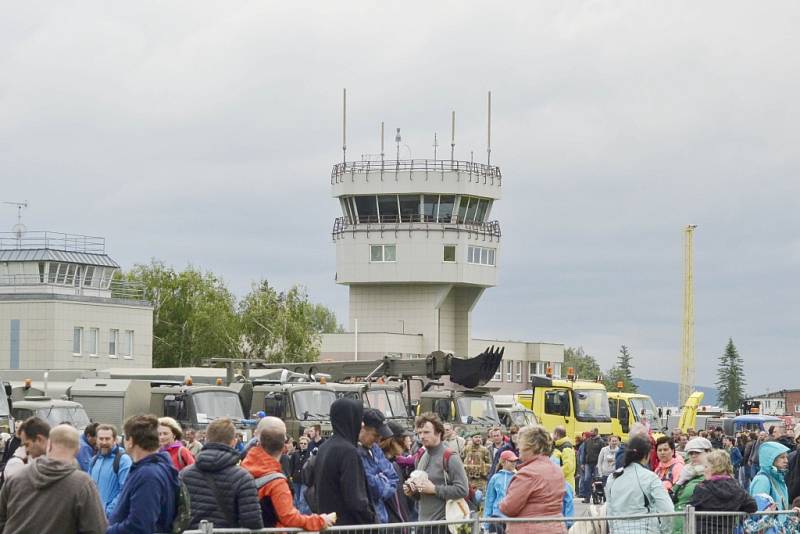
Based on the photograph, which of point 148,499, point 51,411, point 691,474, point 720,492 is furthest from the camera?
point 51,411

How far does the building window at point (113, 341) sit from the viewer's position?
74.3 m

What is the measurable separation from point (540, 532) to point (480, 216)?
83929 mm

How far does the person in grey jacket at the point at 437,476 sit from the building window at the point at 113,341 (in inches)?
2430

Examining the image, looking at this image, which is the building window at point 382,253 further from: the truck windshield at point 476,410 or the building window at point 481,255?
the truck windshield at point 476,410

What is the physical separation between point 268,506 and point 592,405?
108ft

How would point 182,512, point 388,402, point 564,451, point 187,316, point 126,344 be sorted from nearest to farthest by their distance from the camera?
point 182,512, point 564,451, point 388,402, point 126,344, point 187,316

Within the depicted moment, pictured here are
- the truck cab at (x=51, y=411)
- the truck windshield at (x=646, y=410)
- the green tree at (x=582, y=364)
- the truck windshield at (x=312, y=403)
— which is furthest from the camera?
the green tree at (x=582, y=364)

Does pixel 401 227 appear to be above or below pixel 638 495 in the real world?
above

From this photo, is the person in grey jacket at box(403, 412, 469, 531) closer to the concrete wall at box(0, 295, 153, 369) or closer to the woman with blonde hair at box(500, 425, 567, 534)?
the woman with blonde hair at box(500, 425, 567, 534)

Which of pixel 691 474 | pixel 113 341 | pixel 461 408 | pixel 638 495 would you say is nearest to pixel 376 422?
pixel 638 495

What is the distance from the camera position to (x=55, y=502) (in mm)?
9703

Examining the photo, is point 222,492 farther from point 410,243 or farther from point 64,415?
point 410,243

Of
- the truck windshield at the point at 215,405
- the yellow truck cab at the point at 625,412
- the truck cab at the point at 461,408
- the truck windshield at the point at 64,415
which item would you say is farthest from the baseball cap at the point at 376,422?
the yellow truck cab at the point at 625,412

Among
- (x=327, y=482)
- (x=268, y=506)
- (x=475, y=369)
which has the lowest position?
(x=268, y=506)
